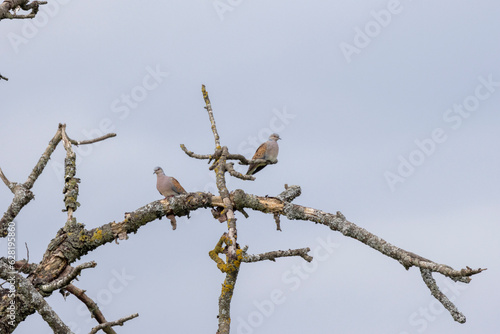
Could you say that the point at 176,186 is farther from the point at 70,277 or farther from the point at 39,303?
the point at 70,277

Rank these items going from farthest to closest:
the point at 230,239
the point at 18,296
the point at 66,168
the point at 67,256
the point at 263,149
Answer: the point at 263,149, the point at 66,168, the point at 67,256, the point at 18,296, the point at 230,239

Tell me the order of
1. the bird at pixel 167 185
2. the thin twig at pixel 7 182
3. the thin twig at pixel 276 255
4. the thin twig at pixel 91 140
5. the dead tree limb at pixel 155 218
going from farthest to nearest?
the bird at pixel 167 185 < the thin twig at pixel 91 140 < the thin twig at pixel 7 182 < the dead tree limb at pixel 155 218 < the thin twig at pixel 276 255

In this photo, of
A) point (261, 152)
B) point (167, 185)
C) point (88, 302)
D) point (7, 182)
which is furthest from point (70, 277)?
point (261, 152)

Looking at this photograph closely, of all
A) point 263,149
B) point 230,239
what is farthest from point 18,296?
point 263,149

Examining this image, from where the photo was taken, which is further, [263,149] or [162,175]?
[263,149]

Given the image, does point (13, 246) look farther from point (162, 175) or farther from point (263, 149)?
point (263, 149)

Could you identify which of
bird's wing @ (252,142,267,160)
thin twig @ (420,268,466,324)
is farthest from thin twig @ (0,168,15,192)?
thin twig @ (420,268,466,324)

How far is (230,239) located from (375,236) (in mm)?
1684

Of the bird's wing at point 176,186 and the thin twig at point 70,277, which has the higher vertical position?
the bird's wing at point 176,186

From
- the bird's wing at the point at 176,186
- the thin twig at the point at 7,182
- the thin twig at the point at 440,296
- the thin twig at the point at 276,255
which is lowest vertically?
the thin twig at the point at 440,296

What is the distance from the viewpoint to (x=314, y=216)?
6898 millimetres

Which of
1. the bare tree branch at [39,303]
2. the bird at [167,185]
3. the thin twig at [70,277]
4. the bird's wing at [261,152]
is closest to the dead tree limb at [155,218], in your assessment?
the thin twig at [70,277]

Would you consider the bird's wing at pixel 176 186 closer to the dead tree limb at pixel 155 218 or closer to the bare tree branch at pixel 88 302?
the dead tree limb at pixel 155 218

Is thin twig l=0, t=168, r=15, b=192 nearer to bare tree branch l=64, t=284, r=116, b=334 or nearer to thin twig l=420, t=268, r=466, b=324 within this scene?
bare tree branch l=64, t=284, r=116, b=334
